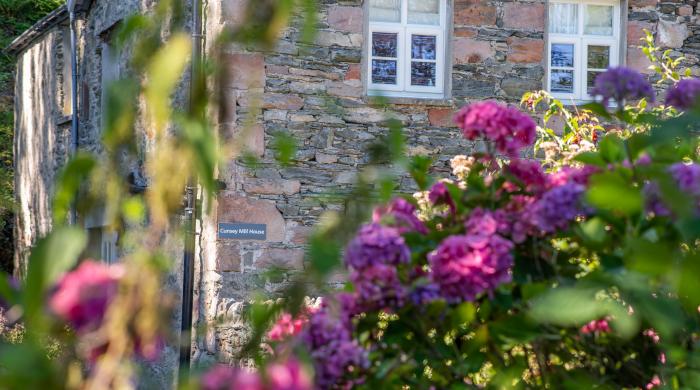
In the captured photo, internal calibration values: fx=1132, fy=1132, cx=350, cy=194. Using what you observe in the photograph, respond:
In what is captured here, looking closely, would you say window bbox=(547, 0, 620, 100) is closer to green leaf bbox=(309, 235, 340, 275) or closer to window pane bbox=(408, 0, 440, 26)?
window pane bbox=(408, 0, 440, 26)

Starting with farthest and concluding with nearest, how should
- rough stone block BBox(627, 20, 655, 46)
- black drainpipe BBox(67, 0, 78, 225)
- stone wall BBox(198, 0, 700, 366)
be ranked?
black drainpipe BBox(67, 0, 78, 225)
rough stone block BBox(627, 20, 655, 46)
stone wall BBox(198, 0, 700, 366)

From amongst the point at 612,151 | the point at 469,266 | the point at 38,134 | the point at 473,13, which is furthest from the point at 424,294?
the point at 38,134

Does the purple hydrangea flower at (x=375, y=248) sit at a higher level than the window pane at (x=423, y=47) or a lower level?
lower

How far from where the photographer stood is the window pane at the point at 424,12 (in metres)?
9.79

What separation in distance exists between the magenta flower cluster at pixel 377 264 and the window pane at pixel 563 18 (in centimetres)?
823

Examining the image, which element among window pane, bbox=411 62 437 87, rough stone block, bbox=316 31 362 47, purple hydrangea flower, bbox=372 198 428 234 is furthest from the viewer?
window pane, bbox=411 62 437 87

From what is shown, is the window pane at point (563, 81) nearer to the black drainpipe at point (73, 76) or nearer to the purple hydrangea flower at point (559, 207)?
the black drainpipe at point (73, 76)

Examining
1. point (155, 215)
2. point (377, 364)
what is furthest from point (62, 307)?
point (377, 364)

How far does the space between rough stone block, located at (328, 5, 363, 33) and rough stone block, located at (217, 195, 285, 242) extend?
1584mm

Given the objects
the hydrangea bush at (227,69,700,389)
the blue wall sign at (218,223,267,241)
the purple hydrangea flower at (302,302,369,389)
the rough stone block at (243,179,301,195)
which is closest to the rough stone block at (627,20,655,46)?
the rough stone block at (243,179,301,195)

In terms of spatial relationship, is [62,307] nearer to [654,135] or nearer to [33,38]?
[654,135]

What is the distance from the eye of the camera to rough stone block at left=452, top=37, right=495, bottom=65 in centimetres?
970

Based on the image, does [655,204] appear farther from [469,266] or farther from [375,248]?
[375,248]

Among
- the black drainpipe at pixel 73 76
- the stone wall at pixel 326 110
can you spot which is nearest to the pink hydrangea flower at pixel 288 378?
the stone wall at pixel 326 110
